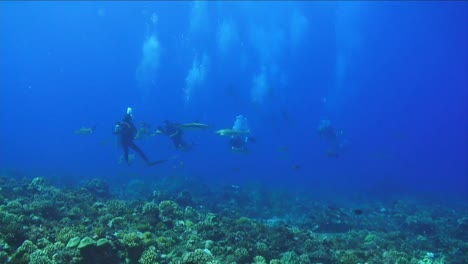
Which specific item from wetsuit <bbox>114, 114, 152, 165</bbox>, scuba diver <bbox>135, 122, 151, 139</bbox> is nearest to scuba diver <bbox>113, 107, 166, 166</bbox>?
wetsuit <bbox>114, 114, 152, 165</bbox>

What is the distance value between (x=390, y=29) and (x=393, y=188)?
64455 millimetres

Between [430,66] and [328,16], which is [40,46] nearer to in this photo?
[328,16]

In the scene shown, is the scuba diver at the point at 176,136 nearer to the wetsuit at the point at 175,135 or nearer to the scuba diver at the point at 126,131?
the wetsuit at the point at 175,135

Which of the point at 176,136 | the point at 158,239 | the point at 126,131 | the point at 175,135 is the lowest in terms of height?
the point at 158,239

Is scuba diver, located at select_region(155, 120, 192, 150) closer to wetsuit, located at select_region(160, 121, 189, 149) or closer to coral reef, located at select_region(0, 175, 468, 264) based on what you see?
wetsuit, located at select_region(160, 121, 189, 149)

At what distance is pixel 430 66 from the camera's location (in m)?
135

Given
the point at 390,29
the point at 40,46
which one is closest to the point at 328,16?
the point at 390,29

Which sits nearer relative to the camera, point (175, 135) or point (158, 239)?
point (158, 239)

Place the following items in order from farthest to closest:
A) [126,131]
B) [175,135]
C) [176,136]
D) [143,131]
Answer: [176,136] < [175,135] < [126,131] < [143,131]

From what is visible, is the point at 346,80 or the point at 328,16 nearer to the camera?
the point at 328,16

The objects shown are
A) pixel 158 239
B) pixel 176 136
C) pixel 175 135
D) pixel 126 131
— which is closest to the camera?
pixel 158 239

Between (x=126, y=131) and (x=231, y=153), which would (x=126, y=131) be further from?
(x=231, y=153)

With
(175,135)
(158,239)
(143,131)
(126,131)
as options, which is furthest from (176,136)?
(158,239)

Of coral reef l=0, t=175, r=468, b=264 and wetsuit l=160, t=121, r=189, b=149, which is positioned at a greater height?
wetsuit l=160, t=121, r=189, b=149
